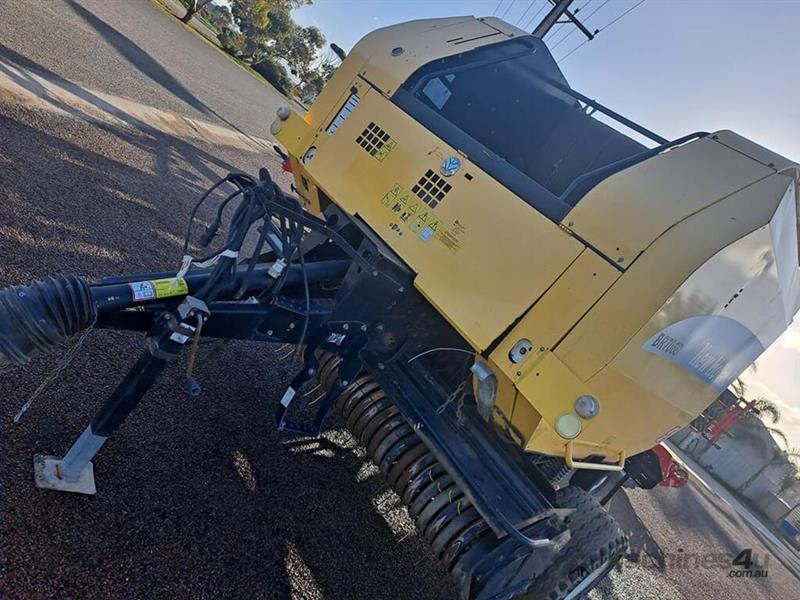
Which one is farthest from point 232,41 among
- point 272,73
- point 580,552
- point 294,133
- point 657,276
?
point 580,552

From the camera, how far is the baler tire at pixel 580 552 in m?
2.50

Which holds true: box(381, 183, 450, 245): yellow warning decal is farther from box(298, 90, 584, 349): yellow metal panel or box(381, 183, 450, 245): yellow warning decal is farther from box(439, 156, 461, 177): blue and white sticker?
box(439, 156, 461, 177): blue and white sticker

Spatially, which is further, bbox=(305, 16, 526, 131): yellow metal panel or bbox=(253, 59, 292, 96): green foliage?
bbox=(253, 59, 292, 96): green foliage

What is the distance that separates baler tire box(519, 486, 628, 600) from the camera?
2496 mm

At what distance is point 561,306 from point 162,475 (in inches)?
77.3

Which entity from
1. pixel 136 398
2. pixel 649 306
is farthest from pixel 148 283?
pixel 649 306

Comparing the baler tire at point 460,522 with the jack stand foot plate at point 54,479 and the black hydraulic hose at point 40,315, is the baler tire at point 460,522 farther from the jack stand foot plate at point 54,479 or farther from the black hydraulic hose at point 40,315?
the black hydraulic hose at point 40,315

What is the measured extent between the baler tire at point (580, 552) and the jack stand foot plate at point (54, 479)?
1923 mm

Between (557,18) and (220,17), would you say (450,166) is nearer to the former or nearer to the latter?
(557,18)

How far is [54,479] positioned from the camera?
212cm

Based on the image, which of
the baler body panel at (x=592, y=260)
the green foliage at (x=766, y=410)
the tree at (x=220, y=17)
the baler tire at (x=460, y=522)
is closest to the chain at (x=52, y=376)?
the baler tire at (x=460, y=522)

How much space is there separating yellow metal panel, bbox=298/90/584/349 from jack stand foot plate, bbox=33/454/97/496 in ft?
5.56

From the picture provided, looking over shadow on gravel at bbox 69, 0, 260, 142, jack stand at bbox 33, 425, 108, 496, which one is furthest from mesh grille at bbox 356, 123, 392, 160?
shadow on gravel at bbox 69, 0, 260, 142

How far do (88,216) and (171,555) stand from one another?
2.92m
